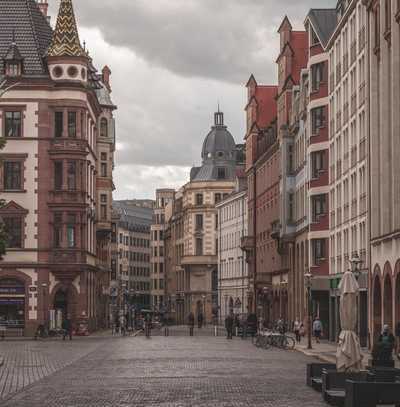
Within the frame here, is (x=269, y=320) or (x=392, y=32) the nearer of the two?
(x=392, y=32)

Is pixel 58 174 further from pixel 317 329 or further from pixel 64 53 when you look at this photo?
pixel 317 329

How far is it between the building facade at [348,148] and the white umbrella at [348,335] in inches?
1072

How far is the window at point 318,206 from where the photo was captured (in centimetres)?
7838

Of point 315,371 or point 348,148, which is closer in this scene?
point 315,371

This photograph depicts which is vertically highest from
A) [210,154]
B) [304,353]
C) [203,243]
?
[210,154]

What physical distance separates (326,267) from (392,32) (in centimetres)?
2560

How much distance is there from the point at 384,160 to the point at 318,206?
74.3 ft

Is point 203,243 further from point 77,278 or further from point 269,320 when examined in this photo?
point 77,278

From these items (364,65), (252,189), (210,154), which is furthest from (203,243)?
(364,65)

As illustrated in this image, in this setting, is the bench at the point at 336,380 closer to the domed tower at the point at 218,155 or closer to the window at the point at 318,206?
the window at the point at 318,206

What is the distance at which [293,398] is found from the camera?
2830 cm

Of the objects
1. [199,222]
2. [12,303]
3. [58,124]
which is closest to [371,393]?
[12,303]

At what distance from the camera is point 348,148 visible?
6900cm

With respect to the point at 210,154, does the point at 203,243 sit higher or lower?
lower
